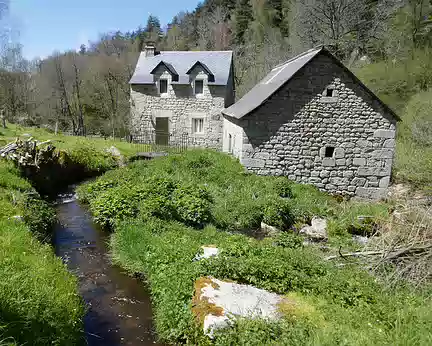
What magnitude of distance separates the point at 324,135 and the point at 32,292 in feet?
37.7

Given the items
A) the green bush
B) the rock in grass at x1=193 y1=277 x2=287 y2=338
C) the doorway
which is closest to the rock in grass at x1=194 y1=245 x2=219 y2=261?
the rock in grass at x1=193 y1=277 x2=287 y2=338

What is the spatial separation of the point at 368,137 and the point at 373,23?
67.7 feet

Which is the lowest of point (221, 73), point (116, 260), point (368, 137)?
point (116, 260)

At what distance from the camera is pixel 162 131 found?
2548cm

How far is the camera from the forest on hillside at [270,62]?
25609 mm

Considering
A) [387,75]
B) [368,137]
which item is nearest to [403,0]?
[387,75]

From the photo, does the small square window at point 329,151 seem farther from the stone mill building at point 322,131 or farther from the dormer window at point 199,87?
the dormer window at point 199,87

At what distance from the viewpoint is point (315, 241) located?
9.31m

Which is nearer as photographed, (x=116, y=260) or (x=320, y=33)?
(x=116, y=260)

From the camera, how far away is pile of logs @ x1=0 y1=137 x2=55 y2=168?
39.5ft

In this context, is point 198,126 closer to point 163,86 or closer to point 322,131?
point 163,86

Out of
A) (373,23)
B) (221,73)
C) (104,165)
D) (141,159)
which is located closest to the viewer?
(104,165)

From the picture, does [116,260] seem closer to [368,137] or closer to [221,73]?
[368,137]

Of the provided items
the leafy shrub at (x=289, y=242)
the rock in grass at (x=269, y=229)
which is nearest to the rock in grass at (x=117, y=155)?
the rock in grass at (x=269, y=229)
